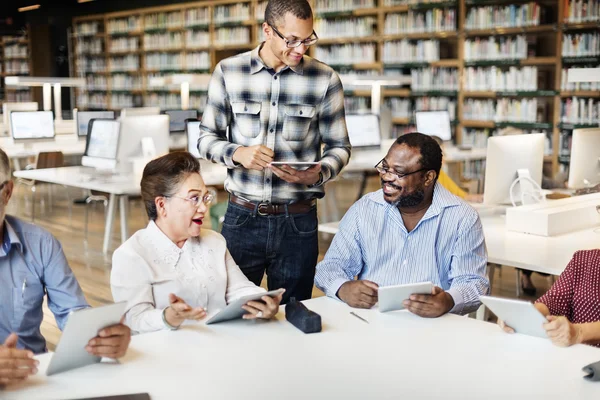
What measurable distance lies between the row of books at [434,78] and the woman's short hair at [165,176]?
777 centimetres

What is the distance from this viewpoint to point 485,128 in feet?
31.3

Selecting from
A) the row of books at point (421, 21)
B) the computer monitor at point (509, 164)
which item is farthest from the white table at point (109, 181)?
the row of books at point (421, 21)

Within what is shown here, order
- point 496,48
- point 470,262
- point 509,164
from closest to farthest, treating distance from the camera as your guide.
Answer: point 470,262
point 509,164
point 496,48

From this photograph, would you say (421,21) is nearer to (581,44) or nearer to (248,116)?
(581,44)

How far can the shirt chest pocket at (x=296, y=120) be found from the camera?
281 centimetres

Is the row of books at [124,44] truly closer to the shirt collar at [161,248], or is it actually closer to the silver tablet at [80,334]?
the shirt collar at [161,248]

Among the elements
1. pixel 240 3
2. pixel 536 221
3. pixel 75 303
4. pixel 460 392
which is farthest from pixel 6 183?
pixel 240 3

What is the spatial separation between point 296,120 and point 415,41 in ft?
25.0

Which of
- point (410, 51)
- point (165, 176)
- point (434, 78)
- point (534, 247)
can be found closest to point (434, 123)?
point (434, 78)

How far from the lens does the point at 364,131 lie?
25.2 feet

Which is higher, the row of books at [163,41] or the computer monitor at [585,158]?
the row of books at [163,41]

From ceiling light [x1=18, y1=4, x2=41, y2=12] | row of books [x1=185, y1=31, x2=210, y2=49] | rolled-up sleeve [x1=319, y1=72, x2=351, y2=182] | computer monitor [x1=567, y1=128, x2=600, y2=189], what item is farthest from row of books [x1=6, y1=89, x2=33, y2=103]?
rolled-up sleeve [x1=319, y1=72, x2=351, y2=182]

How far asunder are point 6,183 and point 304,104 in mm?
1179

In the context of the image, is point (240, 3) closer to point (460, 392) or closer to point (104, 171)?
point (104, 171)
